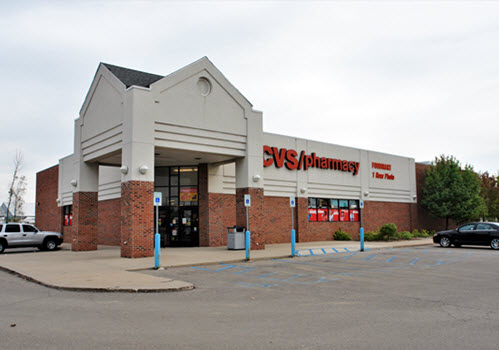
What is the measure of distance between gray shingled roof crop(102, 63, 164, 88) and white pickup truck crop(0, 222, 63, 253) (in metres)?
10.8

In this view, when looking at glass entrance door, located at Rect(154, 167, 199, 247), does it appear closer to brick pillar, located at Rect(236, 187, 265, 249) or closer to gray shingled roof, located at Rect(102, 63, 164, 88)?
brick pillar, located at Rect(236, 187, 265, 249)

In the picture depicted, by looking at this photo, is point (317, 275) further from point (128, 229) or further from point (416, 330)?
point (128, 229)

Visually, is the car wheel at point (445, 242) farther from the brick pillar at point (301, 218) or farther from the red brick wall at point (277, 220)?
the red brick wall at point (277, 220)

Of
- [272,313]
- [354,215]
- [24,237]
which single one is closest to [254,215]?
[24,237]

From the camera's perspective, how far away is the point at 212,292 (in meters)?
10.2

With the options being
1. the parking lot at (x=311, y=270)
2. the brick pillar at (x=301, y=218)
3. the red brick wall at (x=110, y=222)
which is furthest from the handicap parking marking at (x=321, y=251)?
the red brick wall at (x=110, y=222)

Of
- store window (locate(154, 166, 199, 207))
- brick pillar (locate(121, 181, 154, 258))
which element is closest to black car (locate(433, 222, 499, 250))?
store window (locate(154, 166, 199, 207))

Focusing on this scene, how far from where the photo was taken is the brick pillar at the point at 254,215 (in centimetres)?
2173

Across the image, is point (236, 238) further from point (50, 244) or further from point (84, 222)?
point (50, 244)

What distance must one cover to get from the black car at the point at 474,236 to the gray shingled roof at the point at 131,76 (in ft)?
62.0

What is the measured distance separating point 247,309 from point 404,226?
3188 centimetres

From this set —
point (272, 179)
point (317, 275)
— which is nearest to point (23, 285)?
point (317, 275)

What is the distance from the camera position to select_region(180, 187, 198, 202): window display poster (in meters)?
24.9

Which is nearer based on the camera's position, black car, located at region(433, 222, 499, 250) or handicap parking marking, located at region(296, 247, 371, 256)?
handicap parking marking, located at region(296, 247, 371, 256)
